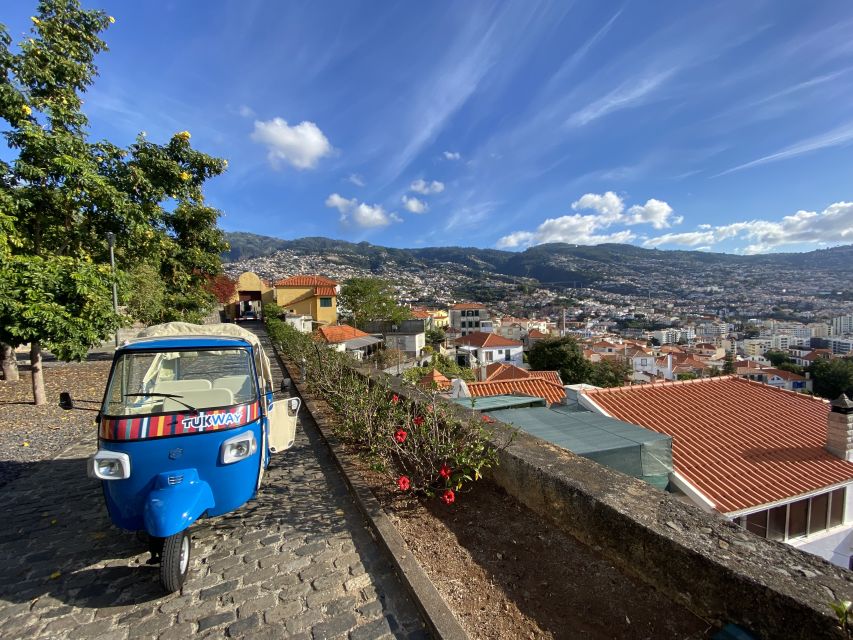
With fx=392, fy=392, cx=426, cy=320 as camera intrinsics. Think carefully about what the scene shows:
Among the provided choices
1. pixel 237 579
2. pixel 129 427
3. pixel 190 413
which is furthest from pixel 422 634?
pixel 129 427

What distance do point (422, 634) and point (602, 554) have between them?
1326 millimetres

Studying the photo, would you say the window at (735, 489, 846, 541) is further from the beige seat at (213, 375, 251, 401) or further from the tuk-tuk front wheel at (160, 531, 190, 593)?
the tuk-tuk front wheel at (160, 531, 190, 593)

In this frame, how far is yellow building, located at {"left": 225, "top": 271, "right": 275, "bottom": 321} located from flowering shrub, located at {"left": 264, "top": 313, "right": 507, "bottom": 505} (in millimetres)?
45982

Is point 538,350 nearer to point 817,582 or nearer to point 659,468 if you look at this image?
point 659,468

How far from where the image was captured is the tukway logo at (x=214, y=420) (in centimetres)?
317

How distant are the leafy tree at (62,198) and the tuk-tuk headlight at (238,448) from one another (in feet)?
18.5

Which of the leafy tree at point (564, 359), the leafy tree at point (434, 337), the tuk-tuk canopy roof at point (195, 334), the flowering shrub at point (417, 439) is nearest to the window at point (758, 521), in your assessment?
the flowering shrub at point (417, 439)

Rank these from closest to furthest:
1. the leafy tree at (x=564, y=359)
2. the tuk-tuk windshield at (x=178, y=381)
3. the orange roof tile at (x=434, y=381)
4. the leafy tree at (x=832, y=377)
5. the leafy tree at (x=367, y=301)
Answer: the tuk-tuk windshield at (x=178, y=381)
the orange roof tile at (x=434, y=381)
the leafy tree at (x=564, y=359)
the leafy tree at (x=832, y=377)
the leafy tree at (x=367, y=301)

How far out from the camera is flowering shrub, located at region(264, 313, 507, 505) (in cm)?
372

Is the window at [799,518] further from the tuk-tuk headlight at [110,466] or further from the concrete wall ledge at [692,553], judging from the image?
the tuk-tuk headlight at [110,466]

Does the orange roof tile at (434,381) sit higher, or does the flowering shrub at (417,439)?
the flowering shrub at (417,439)

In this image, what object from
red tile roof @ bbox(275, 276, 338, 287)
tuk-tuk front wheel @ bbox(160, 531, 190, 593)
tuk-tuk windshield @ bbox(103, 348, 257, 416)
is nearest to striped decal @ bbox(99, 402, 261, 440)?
tuk-tuk windshield @ bbox(103, 348, 257, 416)

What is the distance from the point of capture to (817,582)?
5.78 ft

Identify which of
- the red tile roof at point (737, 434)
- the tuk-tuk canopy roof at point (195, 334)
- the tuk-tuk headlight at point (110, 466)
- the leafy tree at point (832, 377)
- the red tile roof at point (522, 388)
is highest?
the tuk-tuk canopy roof at point (195, 334)
